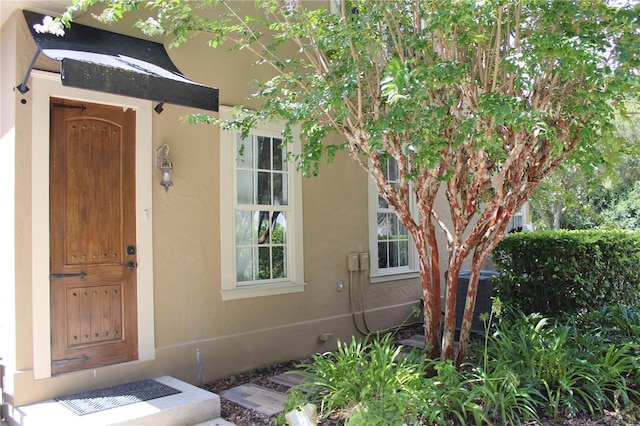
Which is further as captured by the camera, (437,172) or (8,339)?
(437,172)

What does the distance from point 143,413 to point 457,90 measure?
12.1ft

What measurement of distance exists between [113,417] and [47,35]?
10.0ft

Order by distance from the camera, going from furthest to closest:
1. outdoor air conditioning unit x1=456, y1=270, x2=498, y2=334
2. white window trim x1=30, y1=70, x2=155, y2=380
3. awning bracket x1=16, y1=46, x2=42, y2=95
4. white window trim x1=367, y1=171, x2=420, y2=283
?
white window trim x1=367, y1=171, x2=420, y2=283 → outdoor air conditioning unit x1=456, y1=270, x2=498, y2=334 → white window trim x1=30, y1=70, x2=155, y2=380 → awning bracket x1=16, y1=46, x2=42, y2=95

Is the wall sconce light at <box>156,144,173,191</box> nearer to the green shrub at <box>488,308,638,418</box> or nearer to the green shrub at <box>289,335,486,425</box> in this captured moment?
the green shrub at <box>289,335,486,425</box>

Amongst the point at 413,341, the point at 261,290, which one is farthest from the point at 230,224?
the point at 413,341

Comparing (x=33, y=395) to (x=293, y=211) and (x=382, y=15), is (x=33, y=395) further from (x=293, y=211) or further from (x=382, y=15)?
(x=382, y=15)

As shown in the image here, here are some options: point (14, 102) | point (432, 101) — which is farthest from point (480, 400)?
point (14, 102)

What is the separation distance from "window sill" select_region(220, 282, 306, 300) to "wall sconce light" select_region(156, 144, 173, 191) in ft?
4.34

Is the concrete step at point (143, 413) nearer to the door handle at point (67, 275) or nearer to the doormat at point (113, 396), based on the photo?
the doormat at point (113, 396)

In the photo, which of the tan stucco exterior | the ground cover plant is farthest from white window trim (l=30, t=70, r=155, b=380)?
the ground cover plant

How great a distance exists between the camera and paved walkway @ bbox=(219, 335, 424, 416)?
14.2 ft

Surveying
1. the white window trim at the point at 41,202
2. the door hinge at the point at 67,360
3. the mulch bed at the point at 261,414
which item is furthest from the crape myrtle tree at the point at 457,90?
the door hinge at the point at 67,360

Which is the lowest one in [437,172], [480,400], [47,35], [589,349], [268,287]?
[480,400]

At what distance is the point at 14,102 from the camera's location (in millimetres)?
4137
